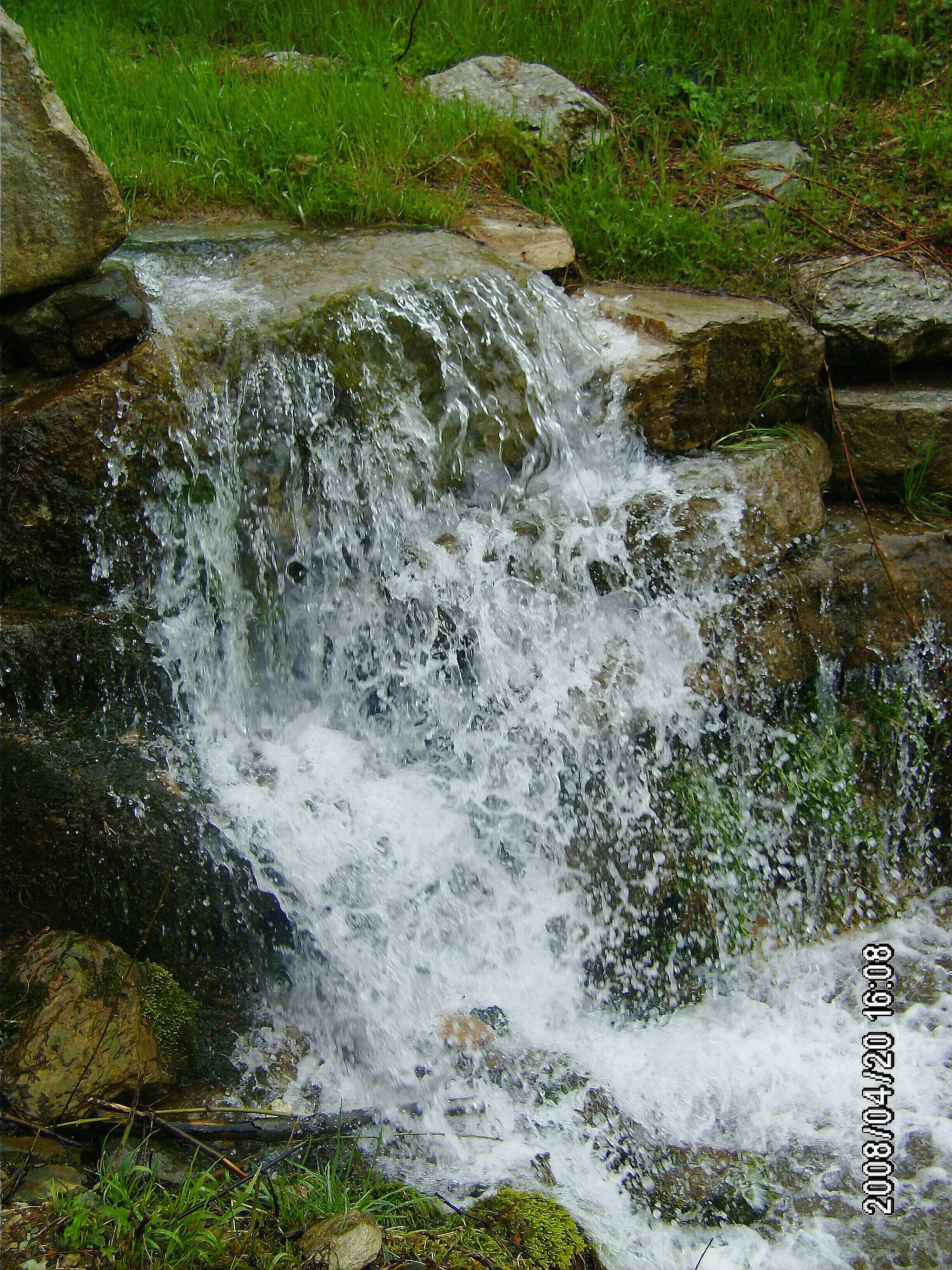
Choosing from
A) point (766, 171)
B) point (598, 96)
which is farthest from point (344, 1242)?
point (598, 96)

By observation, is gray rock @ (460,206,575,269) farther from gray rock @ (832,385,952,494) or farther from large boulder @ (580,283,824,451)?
gray rock @ (832,385,952,494)

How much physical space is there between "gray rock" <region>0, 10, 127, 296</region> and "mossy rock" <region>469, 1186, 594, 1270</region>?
3070mm

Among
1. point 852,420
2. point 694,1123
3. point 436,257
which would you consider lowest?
point 694,1123

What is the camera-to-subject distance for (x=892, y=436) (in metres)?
4.05

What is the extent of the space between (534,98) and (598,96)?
24.3 inches

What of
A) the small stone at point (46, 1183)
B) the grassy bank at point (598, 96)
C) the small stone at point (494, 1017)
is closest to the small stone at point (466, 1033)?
the small stone at point (494, 1017)

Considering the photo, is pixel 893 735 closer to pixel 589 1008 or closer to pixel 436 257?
pixel 589 1008

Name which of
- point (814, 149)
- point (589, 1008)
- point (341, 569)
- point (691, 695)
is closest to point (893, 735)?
point (691, 695)

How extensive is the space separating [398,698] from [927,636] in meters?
2.12

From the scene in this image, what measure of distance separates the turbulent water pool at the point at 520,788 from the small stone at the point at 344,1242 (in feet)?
1.82

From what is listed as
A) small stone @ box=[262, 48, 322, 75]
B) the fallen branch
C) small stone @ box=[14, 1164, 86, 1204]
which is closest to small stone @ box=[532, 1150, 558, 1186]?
the fallen branch

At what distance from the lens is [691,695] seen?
350cm

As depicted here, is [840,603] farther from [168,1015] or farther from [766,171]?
[168,1015]
